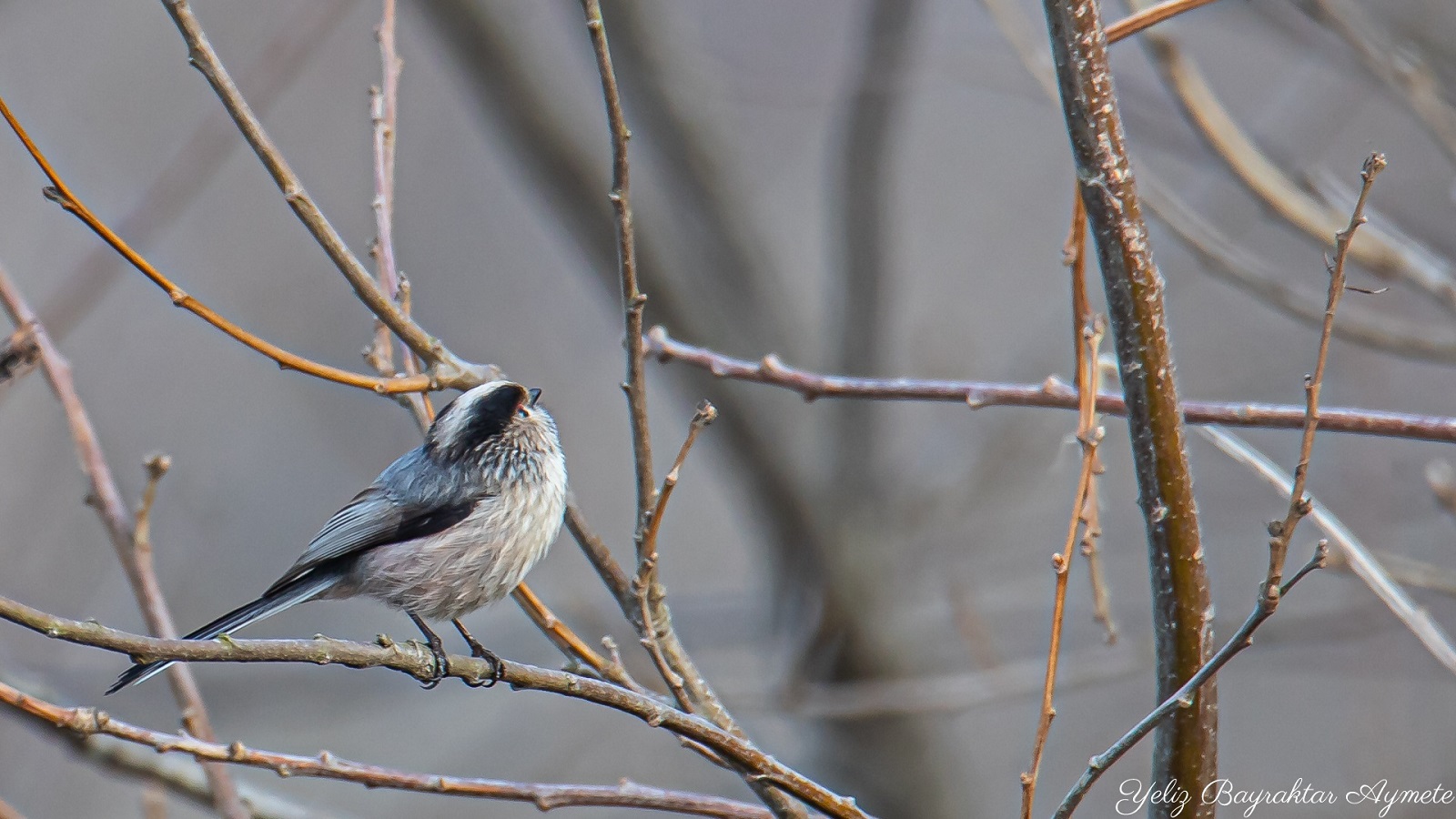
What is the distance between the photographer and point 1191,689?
151 cm

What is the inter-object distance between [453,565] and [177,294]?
0.97 meters

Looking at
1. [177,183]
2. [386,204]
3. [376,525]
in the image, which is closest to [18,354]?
[386,204]

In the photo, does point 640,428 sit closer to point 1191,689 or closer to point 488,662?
point 488,662

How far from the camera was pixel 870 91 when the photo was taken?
455 centimetres

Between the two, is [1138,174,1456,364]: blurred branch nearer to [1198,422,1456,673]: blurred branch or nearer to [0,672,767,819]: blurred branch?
[1198,422,1456,673]: blurred branch

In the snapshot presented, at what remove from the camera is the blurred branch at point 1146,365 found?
1.59 m

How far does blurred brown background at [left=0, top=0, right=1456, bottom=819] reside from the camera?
183 inches

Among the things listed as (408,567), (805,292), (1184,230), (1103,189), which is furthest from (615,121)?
(805,292)

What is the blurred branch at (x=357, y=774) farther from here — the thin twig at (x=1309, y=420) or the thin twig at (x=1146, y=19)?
the thin twig at (x=1146, y=19)

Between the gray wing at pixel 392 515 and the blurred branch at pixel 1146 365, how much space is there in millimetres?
→ 1458

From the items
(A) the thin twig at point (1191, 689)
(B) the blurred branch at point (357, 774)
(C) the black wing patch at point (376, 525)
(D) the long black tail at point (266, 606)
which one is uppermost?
(C) the black wing patch at point (376, 525)

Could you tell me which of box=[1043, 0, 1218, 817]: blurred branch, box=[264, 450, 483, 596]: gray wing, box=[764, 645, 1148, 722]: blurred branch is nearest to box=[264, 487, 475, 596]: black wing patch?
box=[264, 450, 483, 596]: gray wing

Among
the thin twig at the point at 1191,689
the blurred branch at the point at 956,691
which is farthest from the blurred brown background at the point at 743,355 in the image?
the thin twig at the point at 1191,689

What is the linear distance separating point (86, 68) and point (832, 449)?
4.90m
